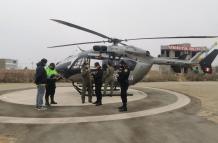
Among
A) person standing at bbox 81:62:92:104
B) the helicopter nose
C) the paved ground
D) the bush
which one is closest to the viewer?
the paved ground

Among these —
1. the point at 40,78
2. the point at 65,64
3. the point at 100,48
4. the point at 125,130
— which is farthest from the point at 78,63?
the point at 125,130

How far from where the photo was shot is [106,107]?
14.1 metres

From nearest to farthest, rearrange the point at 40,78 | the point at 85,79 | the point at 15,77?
the point at 40,78
the point at 85,79
the point at 15,77

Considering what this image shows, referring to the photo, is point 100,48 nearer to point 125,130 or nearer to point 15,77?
point 125,130

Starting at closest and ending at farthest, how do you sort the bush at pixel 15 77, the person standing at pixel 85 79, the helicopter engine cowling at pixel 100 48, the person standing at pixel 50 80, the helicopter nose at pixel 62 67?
the person standing at pixel 50 80 → the person standing at pixel 85 79 → the helicopter engine cowling at pixel 100 48 → the helicopter nose at pixel 62 67 → the bush at pixel 15 77

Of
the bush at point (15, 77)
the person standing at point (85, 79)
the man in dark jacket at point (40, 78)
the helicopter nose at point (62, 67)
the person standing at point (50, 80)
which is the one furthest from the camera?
the bush at point (15, 77)

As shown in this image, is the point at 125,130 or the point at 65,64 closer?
the point at 125,130

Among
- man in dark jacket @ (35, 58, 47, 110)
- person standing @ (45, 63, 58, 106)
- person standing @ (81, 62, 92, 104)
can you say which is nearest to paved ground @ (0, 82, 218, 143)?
man in dark jacket @ (35, 58, 47, 110)

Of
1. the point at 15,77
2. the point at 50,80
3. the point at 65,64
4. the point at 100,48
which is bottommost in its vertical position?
the point at 50,80

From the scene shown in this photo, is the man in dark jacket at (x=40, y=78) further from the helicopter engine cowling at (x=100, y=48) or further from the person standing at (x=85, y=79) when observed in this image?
the helicopter engine cowling at (x=100, y=48)

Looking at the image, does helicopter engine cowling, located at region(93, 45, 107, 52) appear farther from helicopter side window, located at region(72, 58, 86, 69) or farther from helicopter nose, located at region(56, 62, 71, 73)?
helicopter nose, located at region(56, 62, 71, 73)

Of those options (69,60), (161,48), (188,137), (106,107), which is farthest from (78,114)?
(161,48)

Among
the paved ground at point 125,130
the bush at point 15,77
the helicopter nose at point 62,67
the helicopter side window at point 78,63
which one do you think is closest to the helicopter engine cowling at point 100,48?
the helicopter side window at point 78,63

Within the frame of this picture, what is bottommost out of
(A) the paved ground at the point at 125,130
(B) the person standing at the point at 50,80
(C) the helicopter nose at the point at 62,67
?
(A) the paved ground at the point at 125,130
